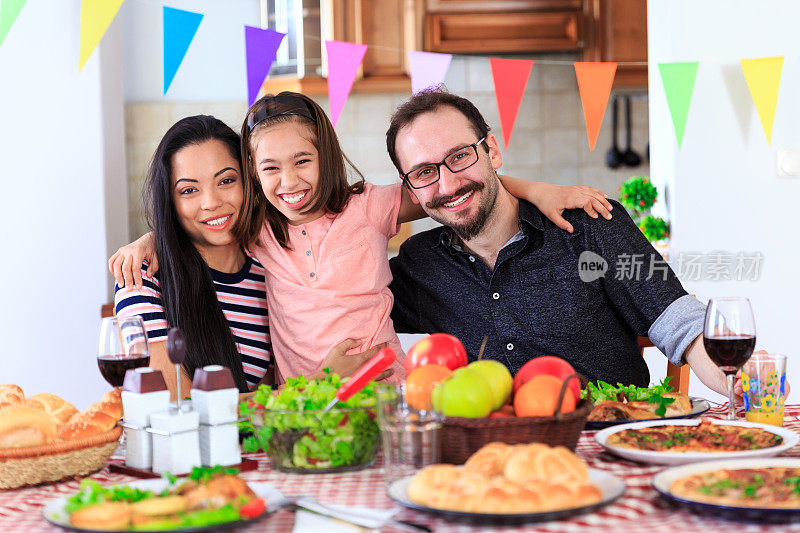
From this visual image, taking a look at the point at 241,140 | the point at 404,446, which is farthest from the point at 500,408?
the point at 241,140

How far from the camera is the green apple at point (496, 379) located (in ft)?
3.46

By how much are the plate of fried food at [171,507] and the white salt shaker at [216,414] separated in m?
0.14

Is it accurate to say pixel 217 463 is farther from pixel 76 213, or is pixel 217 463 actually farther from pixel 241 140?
pixel 76 213

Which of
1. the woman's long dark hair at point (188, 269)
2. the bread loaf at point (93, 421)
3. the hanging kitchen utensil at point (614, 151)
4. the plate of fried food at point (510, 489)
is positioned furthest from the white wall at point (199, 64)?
the plate of fried food at point (510, 489)

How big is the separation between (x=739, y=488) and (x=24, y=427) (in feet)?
2.83

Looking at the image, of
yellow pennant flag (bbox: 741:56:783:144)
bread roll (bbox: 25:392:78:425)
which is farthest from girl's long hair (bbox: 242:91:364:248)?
yellow pennant flag (bbox: 741:56:783:144)

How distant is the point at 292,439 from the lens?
1.09 metres

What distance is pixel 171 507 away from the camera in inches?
33.8

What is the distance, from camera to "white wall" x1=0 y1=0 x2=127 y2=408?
2.72 metres

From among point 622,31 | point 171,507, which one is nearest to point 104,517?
point 171,507

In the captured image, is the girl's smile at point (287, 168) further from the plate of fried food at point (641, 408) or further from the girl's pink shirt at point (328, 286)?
the plate of fried food at point (641, 408)

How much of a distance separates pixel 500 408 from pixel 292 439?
0.90 ft

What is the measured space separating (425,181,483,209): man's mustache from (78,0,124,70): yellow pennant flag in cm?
111

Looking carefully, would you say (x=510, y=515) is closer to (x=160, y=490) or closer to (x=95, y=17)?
(x=160, y=490)
